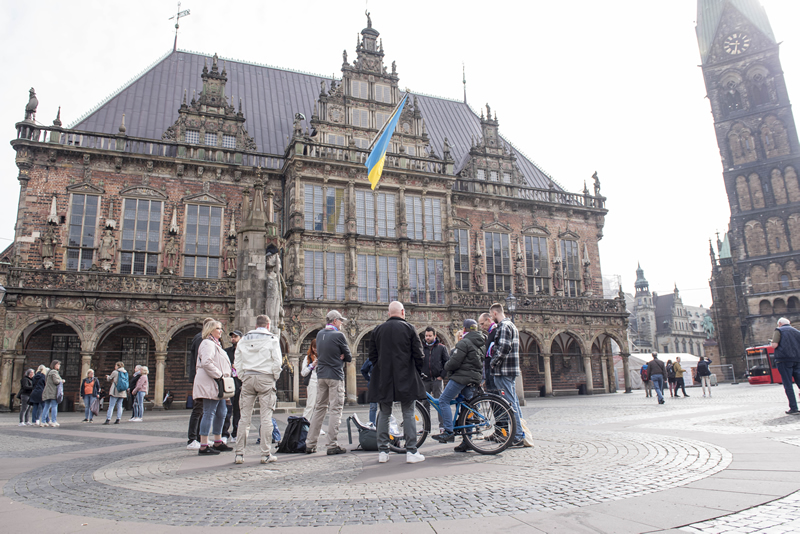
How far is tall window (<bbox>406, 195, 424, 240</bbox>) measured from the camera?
2697 centimetres

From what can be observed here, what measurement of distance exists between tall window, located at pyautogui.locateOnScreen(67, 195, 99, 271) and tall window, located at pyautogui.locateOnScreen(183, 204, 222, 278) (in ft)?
12.5

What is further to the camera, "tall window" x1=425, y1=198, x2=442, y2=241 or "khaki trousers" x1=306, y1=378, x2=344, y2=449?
"tall window" x1=425, y1=198, x2=442, y2=241

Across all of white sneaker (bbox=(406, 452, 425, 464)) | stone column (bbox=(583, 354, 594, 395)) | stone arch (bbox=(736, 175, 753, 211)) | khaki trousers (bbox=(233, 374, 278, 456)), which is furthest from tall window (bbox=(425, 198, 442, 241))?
stone arch (bbox=(736, 175, 753, 211))

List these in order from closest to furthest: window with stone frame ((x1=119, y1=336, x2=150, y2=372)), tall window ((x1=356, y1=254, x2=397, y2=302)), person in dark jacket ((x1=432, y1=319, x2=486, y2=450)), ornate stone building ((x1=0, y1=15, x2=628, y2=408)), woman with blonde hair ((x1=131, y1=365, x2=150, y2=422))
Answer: person in dark jacket ((x1=432, y1=319, x2=486, y2=450)) < woman with blonde hair ((x1=131, y1=365, x2=150, y2=422)) < ornate stone building ((x1=0, y1=15, x2=628, y2=408)) < window with stone frame ((x1=119, y1=336, x2=150, y2=372)) < tall window ((x1=356, y1=254, x2=397, y2=302))

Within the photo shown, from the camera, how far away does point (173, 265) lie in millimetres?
23766

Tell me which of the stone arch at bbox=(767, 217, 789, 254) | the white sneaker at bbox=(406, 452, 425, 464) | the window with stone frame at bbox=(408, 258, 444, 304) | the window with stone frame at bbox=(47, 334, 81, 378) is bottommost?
the white sneaker at bbox=(406, 452, 425, 464)

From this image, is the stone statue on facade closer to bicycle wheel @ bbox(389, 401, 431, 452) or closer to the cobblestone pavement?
the cobblestone pavement

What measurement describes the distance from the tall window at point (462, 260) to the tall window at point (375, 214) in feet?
15.0

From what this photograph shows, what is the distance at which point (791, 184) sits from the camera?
4622 centimetres

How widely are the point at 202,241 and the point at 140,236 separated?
2.61 m

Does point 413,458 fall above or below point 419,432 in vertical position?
below

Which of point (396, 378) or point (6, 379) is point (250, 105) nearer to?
point (6, 379)

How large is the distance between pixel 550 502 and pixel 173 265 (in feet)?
74.5

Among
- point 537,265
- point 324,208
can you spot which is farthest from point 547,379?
point 324,208
